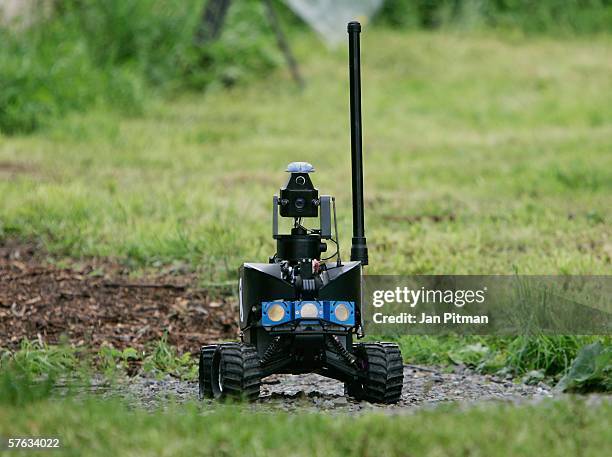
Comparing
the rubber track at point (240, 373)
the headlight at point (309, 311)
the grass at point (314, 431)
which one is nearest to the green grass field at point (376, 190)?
the grass at point (314, 431)

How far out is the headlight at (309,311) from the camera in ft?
14.5

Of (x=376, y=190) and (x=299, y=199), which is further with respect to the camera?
(x=376, y=190)

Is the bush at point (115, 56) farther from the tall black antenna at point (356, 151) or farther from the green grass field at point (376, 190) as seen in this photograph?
the tall black antenna at point (356, 151)

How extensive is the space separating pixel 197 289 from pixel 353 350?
8.44 feet

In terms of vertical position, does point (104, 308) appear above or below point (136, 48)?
below

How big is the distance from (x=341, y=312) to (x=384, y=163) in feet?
22.6

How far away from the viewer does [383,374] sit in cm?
468

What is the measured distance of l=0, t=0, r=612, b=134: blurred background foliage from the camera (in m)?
12.2

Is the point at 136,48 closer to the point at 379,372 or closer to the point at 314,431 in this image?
the point at 379,372

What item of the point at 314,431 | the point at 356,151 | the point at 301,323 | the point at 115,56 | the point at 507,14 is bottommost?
the point at 314,431

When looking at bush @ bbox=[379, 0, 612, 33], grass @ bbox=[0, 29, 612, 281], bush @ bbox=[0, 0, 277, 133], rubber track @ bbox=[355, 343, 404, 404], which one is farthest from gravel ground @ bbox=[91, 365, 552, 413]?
bush @ bbox=[379, 0, 612, 33]

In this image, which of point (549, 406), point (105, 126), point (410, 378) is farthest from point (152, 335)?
point (105, 126)

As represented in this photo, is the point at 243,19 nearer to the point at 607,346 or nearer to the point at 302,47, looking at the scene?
the point at 302,47

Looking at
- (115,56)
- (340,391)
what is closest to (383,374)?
(340,391)
